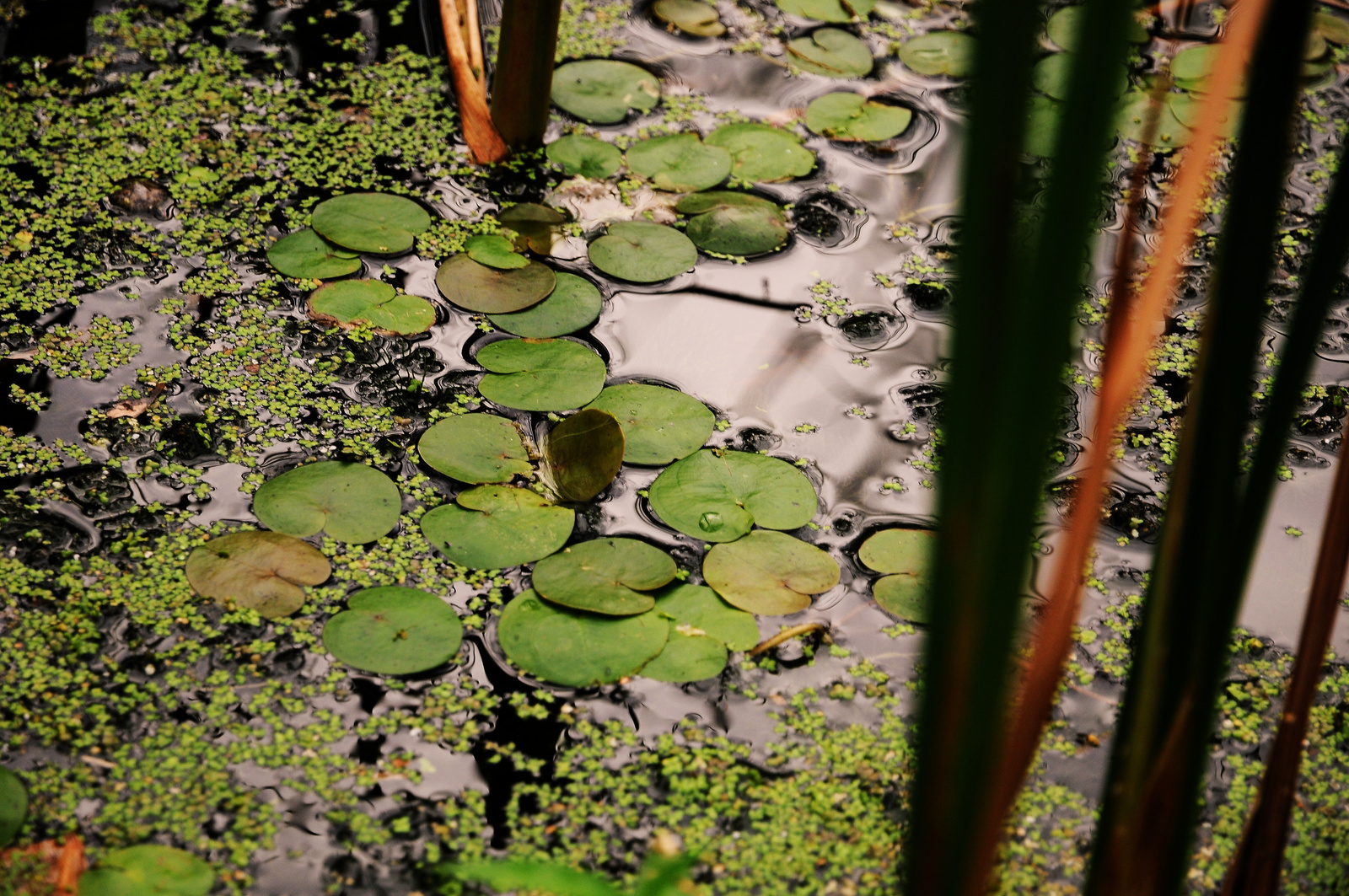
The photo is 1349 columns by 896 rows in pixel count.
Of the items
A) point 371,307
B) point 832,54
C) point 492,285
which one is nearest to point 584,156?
point 492,285

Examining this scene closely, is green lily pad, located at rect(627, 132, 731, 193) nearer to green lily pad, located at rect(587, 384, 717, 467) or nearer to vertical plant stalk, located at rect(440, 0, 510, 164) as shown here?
vertical plant stalk, located at rect(440, 0, 510, 164)

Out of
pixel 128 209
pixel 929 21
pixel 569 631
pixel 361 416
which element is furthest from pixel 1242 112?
pixel 929 21

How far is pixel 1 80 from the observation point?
7.05 ft

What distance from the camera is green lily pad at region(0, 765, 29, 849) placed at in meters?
1.17

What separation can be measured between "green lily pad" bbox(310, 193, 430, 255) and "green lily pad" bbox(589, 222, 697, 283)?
35 cm

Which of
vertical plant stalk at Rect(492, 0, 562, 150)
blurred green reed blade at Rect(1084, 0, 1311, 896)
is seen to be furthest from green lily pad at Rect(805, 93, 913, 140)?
blurred green reed blade at Rect(1084, 0, 1311, 896)

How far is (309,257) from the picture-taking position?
1891 millimetres

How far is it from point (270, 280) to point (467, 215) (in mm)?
393

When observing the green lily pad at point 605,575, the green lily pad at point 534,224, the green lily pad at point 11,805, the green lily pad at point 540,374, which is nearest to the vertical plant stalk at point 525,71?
the green lily pad at point 534,224

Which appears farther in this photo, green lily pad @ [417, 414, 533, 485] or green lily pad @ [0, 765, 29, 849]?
green lily pad @ [417, 414, 533, 485]

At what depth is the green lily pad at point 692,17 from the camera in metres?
2.55

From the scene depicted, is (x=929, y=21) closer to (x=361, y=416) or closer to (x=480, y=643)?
(x=361, y=416)

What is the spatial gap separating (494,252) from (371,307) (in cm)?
26

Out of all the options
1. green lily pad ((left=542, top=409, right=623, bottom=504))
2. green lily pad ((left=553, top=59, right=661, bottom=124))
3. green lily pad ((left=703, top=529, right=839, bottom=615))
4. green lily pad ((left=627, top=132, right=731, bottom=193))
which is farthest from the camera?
green lily pad ((left=553, top=59, right=661, bottom=124))
